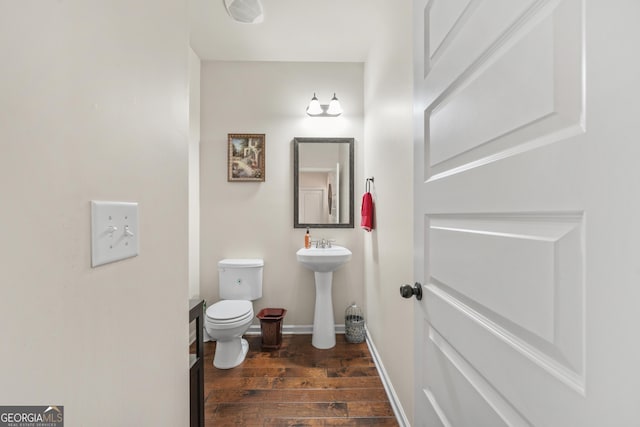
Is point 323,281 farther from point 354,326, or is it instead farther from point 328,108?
point 328,108

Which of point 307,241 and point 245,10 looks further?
point 307,241

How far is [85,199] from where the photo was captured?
0.46 metres

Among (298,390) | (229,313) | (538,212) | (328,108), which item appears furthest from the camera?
(328,108)

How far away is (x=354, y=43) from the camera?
227 cm

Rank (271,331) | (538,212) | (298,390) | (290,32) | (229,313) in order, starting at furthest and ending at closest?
(271,331) < (290,32) < (229,313) < (298,390) < (538,212)

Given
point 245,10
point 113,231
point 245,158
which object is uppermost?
point 245,10

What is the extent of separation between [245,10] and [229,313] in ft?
6.96

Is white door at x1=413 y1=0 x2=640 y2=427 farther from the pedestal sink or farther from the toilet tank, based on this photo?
the toilet tank

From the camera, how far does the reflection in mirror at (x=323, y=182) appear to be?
257 centimetres

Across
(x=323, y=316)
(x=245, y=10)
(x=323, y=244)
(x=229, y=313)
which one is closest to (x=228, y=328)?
(x=229, y=313)

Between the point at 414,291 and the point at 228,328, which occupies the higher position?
the point at 414,291

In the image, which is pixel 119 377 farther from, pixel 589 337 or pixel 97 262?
pixel 589 337

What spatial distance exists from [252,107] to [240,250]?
1352 millimetres

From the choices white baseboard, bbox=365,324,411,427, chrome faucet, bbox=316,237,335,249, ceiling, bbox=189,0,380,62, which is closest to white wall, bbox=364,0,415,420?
white baseboard, bbox=365,324,411,427
